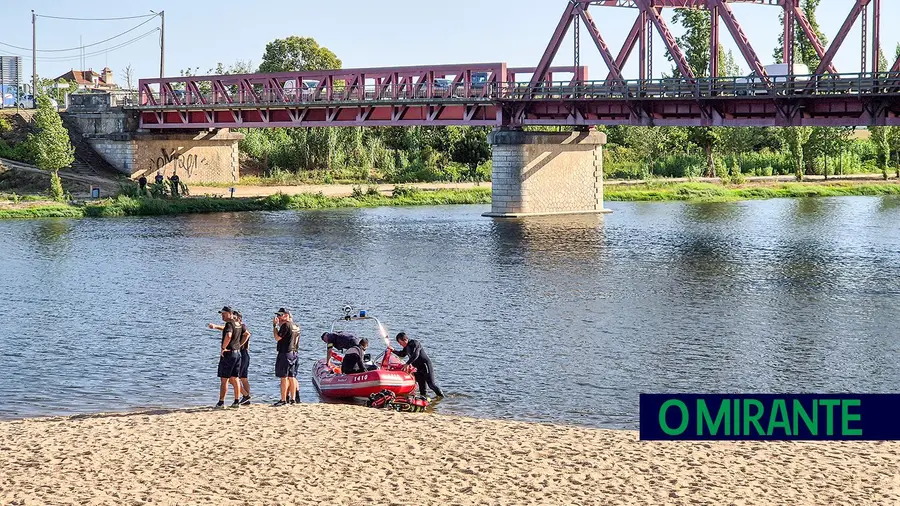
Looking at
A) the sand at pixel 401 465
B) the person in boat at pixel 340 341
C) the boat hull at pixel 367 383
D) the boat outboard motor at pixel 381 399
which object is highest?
the person in boat at pixel 340 341

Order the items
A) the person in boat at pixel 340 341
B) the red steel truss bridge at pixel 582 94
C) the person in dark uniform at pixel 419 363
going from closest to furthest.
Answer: the person in dark uniform at pixel 419 363 < the person in boat at pixel 340 341 < the red steel truss bridge at pixel 582 94

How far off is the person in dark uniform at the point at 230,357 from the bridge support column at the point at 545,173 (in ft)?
182

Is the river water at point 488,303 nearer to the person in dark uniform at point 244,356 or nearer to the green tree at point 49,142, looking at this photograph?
the person in dark uniform at point 244,356

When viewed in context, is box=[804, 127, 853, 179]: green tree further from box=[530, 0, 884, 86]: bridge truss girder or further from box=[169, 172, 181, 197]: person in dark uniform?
box=[169, 172, 181, 197]: person in dark uniform

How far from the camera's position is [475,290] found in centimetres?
4700

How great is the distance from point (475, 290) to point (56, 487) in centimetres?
2879

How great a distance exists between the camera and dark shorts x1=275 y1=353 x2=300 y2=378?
25.6 meters

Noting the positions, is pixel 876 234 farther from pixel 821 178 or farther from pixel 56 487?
pixel 56 487

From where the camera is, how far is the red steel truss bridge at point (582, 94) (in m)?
66.4

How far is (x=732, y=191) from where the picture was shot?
99.8m

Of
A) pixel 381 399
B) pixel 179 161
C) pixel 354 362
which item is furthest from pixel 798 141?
pixel 381 399

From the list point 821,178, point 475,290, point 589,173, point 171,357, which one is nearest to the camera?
point 171,357

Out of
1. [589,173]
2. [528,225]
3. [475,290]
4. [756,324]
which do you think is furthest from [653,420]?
[589,173]

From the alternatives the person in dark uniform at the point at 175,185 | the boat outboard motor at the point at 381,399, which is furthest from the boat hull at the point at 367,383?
the person in dark uniform at the point at 175,185
